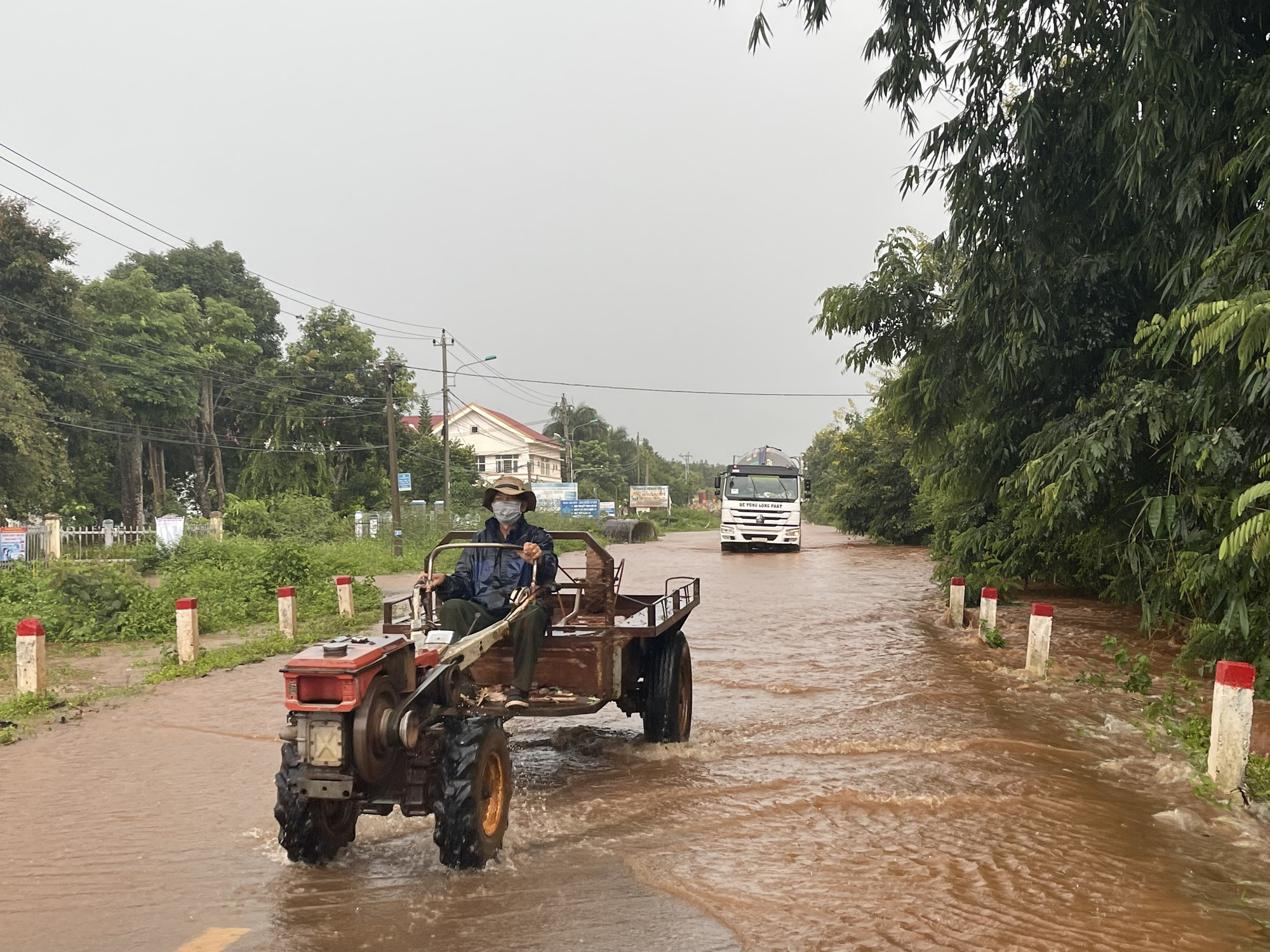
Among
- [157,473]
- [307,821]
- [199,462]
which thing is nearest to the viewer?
[307,821]

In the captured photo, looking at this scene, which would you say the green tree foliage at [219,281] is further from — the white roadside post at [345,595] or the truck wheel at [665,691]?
the truck wheel at [665,691]

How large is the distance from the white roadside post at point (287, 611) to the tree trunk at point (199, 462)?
30.8 m

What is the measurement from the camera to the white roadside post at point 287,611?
40.2ft

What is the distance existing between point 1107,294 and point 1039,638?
3482 millimetres

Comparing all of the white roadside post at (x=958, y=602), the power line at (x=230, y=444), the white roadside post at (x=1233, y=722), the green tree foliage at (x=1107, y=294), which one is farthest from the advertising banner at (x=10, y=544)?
the white roadside post at (x=1233, y=722)

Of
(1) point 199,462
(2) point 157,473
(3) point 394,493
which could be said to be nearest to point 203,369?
(1) point 199,462

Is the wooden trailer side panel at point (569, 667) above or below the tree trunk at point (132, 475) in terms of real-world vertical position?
below

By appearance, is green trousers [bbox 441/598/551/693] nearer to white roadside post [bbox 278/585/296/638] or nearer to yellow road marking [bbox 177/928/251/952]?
yellow road marking [bbox 177/928/251/952]

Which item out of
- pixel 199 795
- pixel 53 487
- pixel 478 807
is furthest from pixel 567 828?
pixel 53 487

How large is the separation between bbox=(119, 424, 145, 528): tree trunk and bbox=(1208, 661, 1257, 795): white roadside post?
1474 inches

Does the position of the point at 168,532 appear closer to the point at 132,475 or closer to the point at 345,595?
the point at 345,595

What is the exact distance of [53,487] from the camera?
96.5 feet

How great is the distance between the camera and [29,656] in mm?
8445

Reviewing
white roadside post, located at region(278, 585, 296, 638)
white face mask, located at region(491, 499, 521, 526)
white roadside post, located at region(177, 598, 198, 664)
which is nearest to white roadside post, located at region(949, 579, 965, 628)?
white roadside post, located at region(278, 585, 296, 638)
